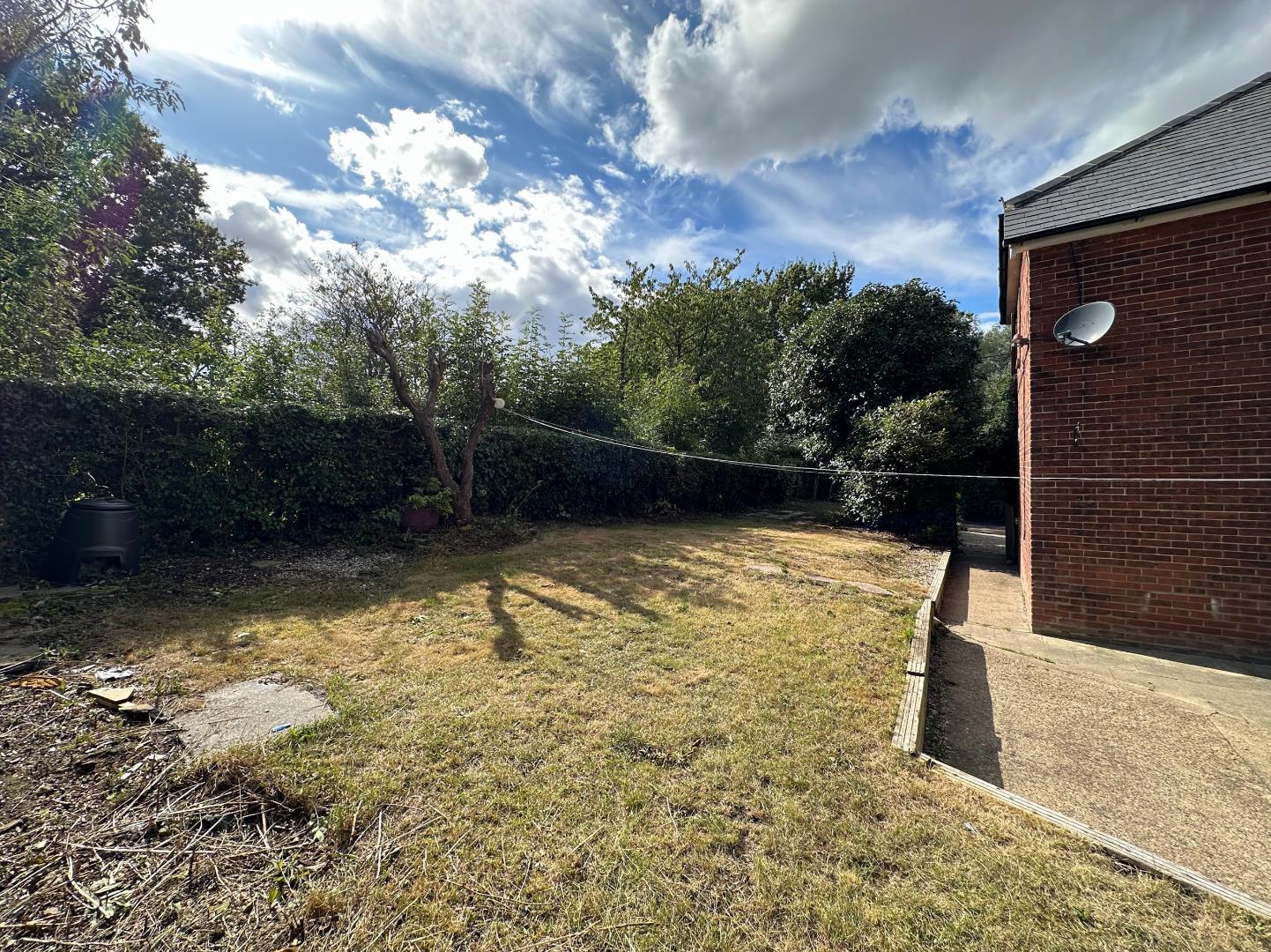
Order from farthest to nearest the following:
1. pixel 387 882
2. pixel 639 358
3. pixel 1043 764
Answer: pixel 639 358
pixel 1043 764
pixel 387 882

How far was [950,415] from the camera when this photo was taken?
30.3ft

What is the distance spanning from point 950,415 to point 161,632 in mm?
11755

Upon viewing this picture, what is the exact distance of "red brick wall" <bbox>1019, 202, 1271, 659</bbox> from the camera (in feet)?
12.4

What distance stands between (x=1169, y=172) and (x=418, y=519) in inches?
379

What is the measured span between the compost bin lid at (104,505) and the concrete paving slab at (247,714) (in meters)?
3.58

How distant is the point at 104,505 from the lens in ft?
15.5

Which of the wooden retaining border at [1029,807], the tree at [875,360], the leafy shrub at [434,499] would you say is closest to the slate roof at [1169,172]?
the wooden retaining border at [1029,807]

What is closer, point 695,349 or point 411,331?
point 411,331

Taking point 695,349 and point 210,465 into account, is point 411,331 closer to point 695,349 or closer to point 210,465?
point 210,465

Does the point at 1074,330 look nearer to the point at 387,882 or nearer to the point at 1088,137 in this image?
the point at 1088,137

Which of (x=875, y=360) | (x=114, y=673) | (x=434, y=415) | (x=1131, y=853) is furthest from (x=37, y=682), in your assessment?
(x=875, y=360)

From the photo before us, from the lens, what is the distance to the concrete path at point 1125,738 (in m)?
1.99

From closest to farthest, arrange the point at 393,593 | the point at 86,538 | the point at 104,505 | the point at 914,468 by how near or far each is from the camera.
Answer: the point at 86,538 < the point at 104,505 < the point at 393,593 < the point at 914,468

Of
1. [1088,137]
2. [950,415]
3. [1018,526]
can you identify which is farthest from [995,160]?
[1018,526]
